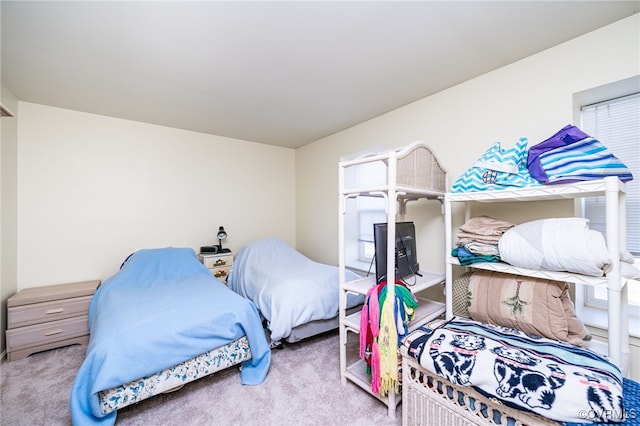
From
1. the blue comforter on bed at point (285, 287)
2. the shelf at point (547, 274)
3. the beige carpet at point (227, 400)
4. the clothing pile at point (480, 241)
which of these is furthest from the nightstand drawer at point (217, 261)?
the shelf at point (547, 274)

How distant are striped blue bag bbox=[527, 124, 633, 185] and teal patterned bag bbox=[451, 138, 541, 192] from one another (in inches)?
2.5

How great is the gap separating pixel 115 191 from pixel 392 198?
324 centimetres

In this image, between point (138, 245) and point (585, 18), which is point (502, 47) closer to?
point (585, 18)

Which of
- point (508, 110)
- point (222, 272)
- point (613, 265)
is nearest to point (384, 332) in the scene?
point (613, 265)

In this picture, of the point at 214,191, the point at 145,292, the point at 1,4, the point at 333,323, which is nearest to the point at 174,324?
the point at 145,292

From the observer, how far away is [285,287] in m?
2.36

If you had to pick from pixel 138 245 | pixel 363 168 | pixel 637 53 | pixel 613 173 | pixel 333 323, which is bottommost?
pixel 333 323

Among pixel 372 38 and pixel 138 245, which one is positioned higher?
pixel 372 38

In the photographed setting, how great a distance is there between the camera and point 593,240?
3.91 feet

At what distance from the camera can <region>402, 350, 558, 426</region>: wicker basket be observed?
108 cm

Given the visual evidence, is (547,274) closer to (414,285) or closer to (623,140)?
(414,285)

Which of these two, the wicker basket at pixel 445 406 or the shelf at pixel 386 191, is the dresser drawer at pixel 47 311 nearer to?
the shelf at pixel 386 191

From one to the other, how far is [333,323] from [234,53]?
2.48 meters

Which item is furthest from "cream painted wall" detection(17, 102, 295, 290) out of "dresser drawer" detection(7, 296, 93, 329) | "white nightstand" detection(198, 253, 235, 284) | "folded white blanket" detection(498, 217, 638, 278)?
"folded white blanket" detection(498, 217, 638, 278)
